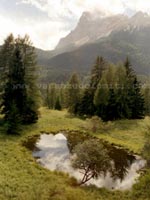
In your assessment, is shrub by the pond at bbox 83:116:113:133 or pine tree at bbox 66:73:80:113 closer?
shrub by the pond at bbox 83:116:113:133

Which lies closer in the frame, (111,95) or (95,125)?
(95,125)

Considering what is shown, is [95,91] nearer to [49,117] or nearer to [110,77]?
[110,77]

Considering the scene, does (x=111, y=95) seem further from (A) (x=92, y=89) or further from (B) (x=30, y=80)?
(B) (x=30, y=80)

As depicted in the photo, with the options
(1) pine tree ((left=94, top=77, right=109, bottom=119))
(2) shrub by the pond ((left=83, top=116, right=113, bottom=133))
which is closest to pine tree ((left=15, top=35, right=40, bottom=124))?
(2) shrub by the pond ((left=83, top=116, right=113, bottom=133))

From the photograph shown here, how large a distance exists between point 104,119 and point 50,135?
16.3 m

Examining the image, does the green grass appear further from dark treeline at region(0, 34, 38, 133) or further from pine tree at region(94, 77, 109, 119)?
pine tree at region(94, 77, 109, 119)

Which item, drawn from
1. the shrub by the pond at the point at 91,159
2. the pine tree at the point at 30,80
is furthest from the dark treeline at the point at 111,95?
the shrub by the pond at the point at 91,159

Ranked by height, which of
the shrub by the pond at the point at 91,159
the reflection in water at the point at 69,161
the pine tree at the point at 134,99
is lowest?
the reflection in water at the point at 69,161

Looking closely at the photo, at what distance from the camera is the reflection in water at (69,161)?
2838 centimetres

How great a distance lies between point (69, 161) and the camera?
33062 mm

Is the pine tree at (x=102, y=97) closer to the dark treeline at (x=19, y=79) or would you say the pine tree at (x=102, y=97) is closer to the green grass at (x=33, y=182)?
the dark treeline at (x=19, y=79)

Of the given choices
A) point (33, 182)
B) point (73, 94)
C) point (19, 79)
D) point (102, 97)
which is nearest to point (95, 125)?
point (102, 97)

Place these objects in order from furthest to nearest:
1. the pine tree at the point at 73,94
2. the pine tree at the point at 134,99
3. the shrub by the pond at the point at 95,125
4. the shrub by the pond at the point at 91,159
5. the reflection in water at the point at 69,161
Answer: the pine tree at the point at 73,94
the pine tree at the point at 134,99
the shrub by the pond at the point at 95,125
the reflection in water at the point at 69,161
the shrub by the pond at the point at 91,159

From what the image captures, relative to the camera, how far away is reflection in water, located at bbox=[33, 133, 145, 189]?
28.4 metres
